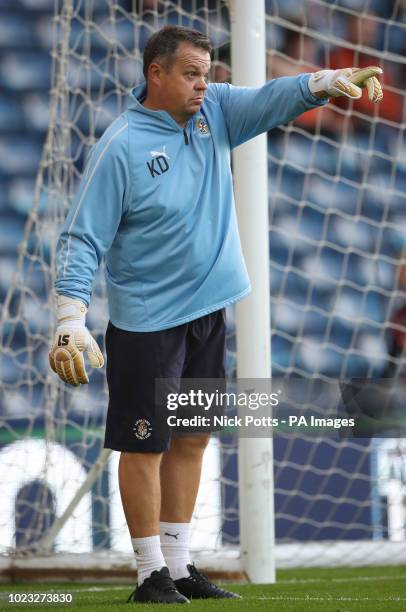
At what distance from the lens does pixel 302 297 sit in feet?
15.2

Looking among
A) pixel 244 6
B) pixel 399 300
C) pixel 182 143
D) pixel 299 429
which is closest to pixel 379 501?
pixel 299 429

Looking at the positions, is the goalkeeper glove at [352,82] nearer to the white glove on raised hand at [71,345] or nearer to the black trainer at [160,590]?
the white glove on raised hand at [71,345]

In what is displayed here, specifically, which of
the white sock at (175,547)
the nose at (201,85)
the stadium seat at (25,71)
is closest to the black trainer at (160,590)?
the white sock at (175,547)

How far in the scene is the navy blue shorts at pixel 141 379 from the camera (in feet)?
5.91

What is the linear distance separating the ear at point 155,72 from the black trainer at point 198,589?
814mm

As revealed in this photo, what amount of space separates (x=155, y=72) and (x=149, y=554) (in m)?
0.78

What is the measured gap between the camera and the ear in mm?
1868

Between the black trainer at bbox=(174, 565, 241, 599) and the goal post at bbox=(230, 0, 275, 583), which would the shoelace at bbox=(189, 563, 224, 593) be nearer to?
the black trainer at bbox=(174, 565, 241, 599)

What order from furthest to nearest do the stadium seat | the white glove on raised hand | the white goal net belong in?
1. the stadium seat
2. the white goal net
3. the white glove on raised hand

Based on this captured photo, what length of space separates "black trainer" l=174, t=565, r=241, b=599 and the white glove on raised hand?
42cm

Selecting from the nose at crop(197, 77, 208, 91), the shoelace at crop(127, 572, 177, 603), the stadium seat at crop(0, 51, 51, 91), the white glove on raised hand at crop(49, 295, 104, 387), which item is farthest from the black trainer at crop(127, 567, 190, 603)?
the stadium seat at crop(0, 51, 51, 91)

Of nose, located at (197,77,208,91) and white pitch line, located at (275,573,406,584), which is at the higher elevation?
nose, located at (197,77,208,91)

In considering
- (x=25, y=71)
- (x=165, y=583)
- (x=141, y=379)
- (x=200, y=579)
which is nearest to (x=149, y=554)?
(x=165, y=583)

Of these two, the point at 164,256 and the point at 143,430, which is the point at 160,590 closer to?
the point at 143,430
